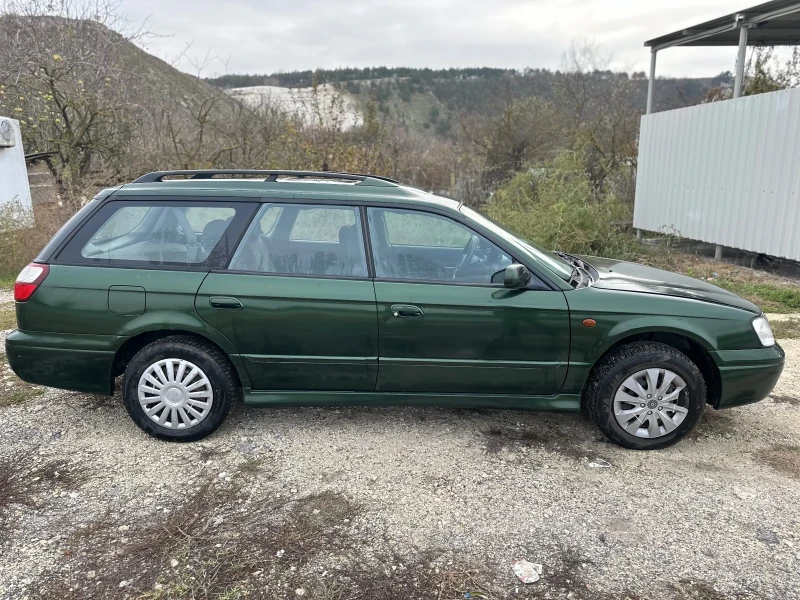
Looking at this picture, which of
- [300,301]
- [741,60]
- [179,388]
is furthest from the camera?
[741,60]

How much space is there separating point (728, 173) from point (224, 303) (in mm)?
8246

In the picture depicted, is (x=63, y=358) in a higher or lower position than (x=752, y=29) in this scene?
lower

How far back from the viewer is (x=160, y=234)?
12.4 ft

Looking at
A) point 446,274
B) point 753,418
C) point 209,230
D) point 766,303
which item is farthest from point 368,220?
point 766,303

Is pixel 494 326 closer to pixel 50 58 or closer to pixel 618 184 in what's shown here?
pixel 618 184

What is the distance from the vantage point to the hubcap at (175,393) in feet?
12.1

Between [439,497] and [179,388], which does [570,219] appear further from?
[179,388]

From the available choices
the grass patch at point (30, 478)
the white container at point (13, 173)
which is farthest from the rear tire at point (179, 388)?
the white container at point (13, 173)

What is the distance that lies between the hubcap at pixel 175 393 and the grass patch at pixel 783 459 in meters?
3.51

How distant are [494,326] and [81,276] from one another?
2610 mm

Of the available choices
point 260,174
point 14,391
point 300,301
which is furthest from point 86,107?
point 300,301

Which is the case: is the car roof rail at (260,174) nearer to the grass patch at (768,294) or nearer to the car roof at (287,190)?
the car roof at (287,190)

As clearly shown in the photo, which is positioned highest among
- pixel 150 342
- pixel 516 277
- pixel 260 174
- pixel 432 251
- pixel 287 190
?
pixel 260 174

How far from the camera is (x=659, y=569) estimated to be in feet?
8.68
